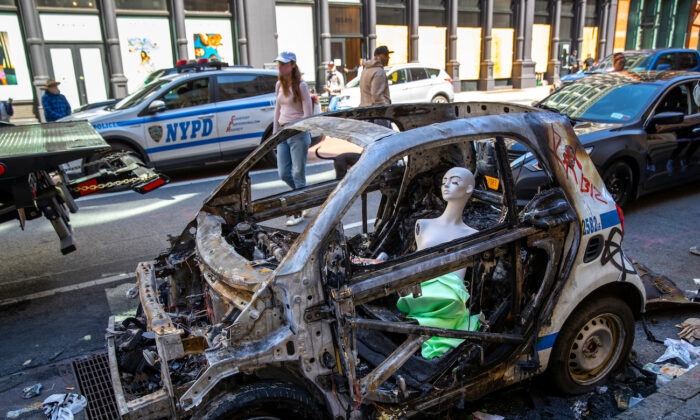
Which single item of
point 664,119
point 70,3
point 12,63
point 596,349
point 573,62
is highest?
point 70,3

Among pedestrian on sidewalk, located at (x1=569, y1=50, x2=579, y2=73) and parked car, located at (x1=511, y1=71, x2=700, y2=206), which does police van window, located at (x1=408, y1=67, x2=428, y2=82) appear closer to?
parked car, located at (x1=511, y1=71, x2=700, y2=206)

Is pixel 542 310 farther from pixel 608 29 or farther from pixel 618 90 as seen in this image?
pixel 608 29

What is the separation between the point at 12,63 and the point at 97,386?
15.3 meters

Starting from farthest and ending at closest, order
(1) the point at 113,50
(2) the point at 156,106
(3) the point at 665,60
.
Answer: (1) the point at 113,50, (3) the point at 665,60, (2) the point at 156,106

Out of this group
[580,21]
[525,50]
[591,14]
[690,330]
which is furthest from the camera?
[591,14]

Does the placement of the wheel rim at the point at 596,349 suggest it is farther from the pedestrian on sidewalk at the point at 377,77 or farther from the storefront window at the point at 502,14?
the storefront window at the point at 502,14

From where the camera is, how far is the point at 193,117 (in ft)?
31.6

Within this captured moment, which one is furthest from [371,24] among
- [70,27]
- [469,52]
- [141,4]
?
[70,27]

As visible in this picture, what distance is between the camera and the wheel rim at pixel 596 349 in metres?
3.21

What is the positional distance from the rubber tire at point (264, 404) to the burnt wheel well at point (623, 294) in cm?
177

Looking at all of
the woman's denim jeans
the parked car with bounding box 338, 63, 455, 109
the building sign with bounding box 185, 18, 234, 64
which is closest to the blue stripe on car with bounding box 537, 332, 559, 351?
the woman's denim jeans

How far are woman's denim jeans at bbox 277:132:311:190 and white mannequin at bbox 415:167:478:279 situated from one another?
3.51 meters

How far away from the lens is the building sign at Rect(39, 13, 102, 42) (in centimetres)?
1577

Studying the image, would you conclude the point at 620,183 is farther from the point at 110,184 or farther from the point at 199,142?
the point at 199,142
